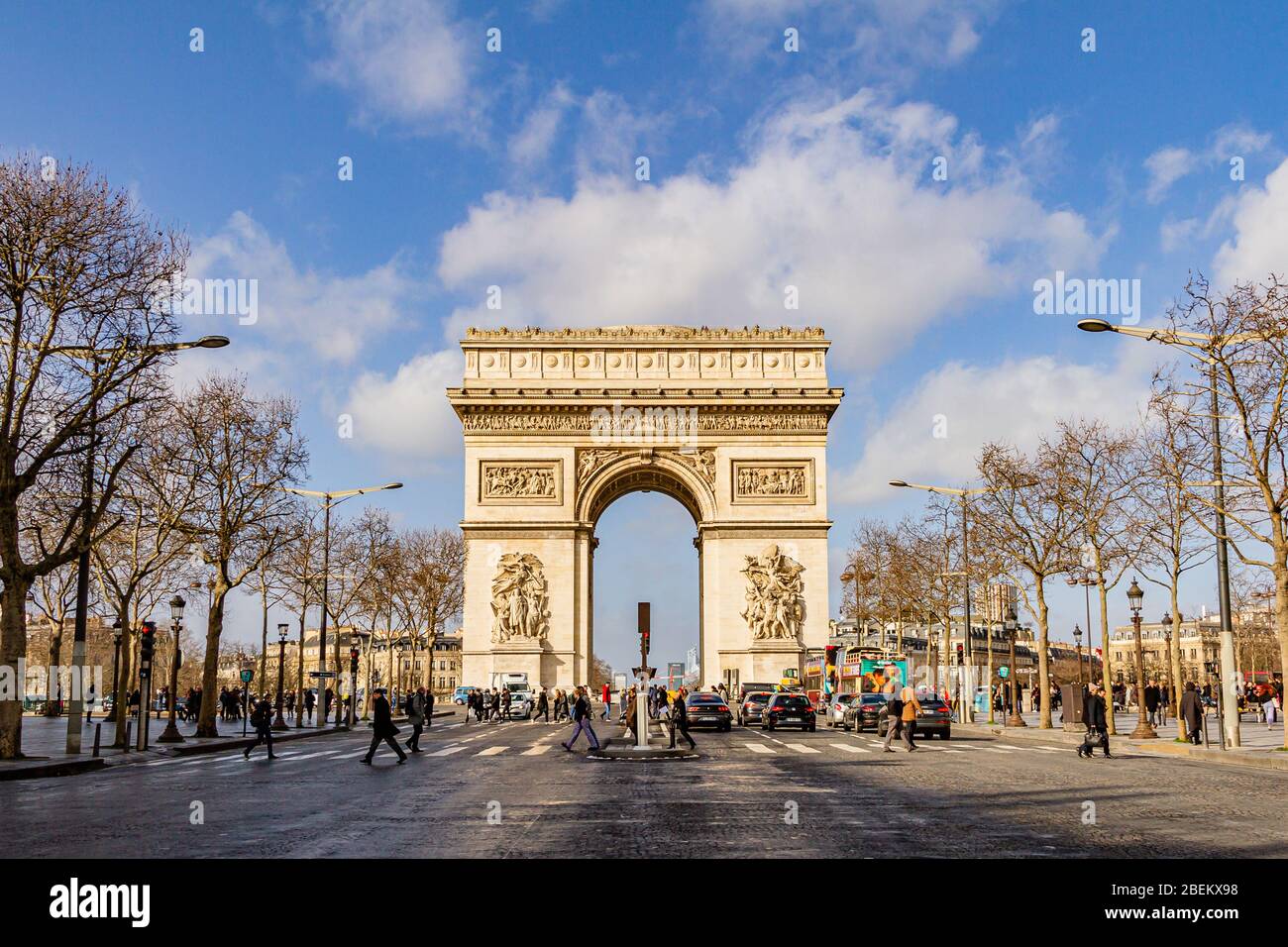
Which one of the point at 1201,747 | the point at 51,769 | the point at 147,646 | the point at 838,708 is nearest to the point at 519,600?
the point at 838,708

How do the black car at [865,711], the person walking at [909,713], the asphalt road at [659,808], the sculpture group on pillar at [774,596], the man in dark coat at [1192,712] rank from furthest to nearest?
the sculpture group on pillar at [774,596] < the black car at [865,711] < the man in dark coat at [1192,712] < the person walking at [909,713] < the asphalt road at [659,808]

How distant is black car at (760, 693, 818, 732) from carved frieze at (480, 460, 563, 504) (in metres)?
21.8

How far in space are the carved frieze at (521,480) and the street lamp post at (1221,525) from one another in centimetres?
3617

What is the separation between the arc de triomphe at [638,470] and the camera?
196 feet

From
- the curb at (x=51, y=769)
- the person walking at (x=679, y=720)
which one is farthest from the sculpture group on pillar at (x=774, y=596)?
the curb at (x=51, y=769)

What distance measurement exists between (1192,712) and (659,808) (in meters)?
20.4

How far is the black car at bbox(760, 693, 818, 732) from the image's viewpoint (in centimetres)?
4166

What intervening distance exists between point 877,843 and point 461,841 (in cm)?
382

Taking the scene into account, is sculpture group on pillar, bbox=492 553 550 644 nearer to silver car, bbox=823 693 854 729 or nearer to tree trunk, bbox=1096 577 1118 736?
silver car, bbox=823 693 854 729

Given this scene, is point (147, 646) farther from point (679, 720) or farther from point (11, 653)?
point (679, 720)

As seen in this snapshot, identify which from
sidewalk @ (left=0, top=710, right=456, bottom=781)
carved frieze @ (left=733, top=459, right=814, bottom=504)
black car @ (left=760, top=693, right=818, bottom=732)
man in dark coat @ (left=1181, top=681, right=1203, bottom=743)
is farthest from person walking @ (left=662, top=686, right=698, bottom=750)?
carved frieze @ (left=733, top=459, right=814, bottom=504)

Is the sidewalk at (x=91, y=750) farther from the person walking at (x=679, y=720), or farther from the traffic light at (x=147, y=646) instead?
the person walking at (x=679, y=720)

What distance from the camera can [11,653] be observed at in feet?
82.9

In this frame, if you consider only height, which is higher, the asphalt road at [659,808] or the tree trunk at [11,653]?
the tree trunk at [11,653]
